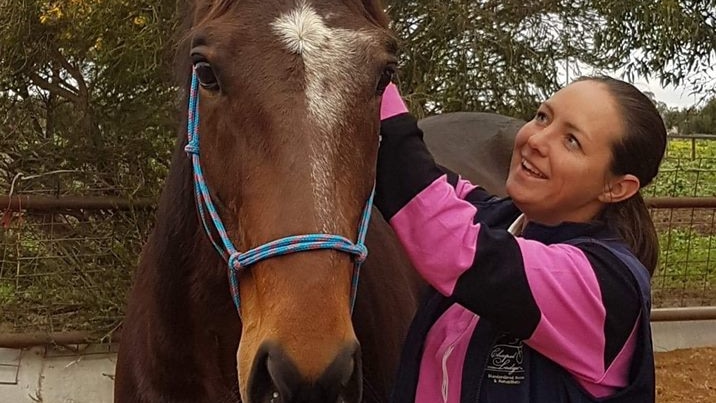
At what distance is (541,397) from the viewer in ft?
5.45

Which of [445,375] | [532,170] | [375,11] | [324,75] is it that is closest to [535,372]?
[445,375]

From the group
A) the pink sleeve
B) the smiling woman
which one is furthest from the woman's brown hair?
the pink sleeve

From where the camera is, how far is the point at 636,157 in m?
1.76

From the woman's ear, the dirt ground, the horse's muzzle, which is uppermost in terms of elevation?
the woman's ear

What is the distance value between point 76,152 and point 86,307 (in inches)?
35.1

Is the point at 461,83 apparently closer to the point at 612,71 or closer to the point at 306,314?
the point at 612,71

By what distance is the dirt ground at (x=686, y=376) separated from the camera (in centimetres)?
512

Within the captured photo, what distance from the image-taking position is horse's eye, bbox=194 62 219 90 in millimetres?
1622

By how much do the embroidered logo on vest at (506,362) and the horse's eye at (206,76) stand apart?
2.62 ft

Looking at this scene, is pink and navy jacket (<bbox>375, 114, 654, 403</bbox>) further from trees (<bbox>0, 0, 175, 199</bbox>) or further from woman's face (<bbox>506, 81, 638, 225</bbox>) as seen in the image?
trees (<bbox>0, 0, 175, 199</bbox>)

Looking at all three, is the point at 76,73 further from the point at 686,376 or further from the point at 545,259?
the point at 686,376

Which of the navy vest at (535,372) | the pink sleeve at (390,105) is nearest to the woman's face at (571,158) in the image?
the navy vest at (535,372)

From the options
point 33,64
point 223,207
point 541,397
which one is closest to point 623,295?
point 541,397

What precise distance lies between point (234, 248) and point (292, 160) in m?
0.27
